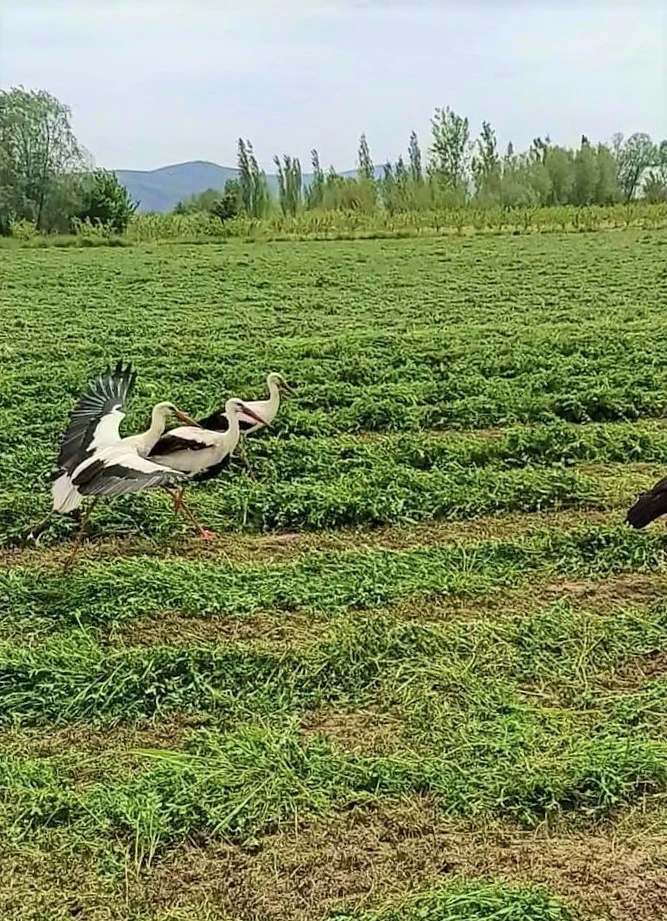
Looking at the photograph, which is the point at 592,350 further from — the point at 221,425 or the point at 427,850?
the point at 427,850

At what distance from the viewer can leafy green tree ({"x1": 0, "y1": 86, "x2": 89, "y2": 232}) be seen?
1286 inches

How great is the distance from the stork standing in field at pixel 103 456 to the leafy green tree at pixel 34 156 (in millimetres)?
29198

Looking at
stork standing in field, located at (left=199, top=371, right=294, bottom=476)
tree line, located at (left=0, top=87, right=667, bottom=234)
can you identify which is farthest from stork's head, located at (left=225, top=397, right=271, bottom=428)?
tree line, located at (left=0, top=87, right=667, bottom=234)

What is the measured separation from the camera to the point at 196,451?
191 inches

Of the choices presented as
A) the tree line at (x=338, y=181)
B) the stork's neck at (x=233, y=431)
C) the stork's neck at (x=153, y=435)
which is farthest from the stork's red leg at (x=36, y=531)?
the tree line at (x=338, y=181)

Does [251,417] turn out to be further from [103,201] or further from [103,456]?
[103,201]

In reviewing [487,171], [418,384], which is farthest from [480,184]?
[418,384]

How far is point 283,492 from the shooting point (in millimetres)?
5074

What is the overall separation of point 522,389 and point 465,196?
3063 centimetres

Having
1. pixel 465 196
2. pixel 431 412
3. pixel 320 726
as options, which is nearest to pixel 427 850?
pixel 320 726

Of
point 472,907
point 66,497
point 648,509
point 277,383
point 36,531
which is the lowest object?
point 472,907

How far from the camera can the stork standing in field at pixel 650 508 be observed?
4.14m

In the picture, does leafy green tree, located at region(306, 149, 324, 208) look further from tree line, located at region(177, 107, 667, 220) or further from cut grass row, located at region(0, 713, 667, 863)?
cut grass row, located at region(0, 713, 667, 863)

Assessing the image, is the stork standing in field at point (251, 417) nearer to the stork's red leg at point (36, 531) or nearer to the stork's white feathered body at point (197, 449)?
the stork's white feathered body at point (197, 449)
